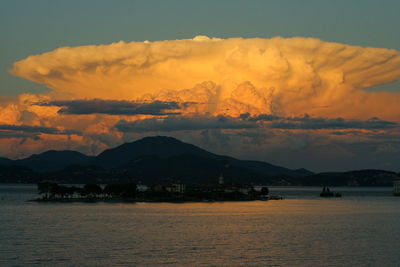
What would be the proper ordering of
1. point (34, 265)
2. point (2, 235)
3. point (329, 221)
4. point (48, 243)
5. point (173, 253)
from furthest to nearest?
point (329, 221) → point (2, 235) → point (48, 243) → point (173, 253) → point (34, 265)

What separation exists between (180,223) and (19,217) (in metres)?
44.7

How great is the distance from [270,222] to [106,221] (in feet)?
131

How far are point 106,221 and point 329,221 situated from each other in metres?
56.9

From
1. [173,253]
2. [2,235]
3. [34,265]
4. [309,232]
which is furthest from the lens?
[309,232]

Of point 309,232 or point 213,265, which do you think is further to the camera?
point 309,232

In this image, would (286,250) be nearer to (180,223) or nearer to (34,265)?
(34,265)

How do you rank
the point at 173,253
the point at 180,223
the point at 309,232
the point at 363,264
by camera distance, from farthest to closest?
the point at 180,223
the point at 309,232
the point at 173,253
the point at 363,264

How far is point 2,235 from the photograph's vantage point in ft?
341

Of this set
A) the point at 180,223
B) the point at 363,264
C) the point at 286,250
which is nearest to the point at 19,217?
the point at 180,223

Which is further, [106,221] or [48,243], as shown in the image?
[106,221]

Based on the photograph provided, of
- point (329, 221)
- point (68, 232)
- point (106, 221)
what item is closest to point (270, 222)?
point (329, 221)

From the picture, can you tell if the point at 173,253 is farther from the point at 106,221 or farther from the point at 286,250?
the point at 106,221

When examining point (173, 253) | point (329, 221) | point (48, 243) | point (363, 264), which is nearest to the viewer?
point (363, 264)

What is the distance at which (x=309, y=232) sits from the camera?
381 feet
